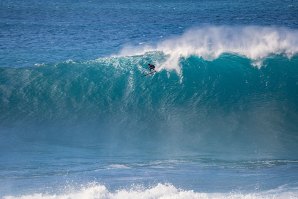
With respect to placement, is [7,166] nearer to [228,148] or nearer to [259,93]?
[228,148]

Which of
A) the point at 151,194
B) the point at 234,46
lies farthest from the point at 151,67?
the point at 151,194

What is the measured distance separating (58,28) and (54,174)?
2794 centimetres

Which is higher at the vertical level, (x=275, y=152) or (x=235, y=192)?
(x=275, y=152)

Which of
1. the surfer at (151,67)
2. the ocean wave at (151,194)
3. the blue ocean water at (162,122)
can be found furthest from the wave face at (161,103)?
the ocean wave at (151,194)

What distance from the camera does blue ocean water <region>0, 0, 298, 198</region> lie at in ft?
42.8

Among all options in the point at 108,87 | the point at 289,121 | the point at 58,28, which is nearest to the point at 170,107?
the point at 108,87

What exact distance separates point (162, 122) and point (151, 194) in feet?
16.7

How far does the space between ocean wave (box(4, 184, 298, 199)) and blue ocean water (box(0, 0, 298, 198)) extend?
28 mm

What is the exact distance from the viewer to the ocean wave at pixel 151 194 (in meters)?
12.1

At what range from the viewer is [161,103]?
60.0ft

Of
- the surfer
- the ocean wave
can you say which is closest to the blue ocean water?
the ocean wave

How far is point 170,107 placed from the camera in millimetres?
18125

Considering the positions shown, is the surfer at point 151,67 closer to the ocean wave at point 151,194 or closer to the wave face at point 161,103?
the wave face at point 161,103

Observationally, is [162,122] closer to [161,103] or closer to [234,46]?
[161,103]
